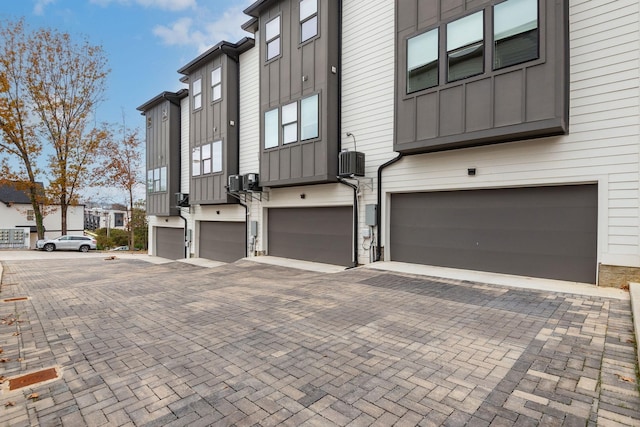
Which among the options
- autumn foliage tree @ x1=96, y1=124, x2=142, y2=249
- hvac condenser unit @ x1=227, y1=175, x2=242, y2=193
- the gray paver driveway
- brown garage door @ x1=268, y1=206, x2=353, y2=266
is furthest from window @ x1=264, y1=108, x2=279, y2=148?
autumn foliage tree @ x1=96, y1=124, x2=142, y2=249

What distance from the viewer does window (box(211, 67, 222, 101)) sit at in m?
13.4

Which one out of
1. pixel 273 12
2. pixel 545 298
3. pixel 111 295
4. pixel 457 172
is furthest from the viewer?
pixel 273 12

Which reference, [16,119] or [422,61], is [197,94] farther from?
[16,119]

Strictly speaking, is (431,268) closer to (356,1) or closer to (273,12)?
(356,1)

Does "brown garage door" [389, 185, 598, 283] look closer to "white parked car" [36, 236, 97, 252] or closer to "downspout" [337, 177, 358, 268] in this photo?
"downspout" [337, 177, 358, 268]

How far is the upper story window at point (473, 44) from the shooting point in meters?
5.88

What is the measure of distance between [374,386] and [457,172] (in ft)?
18.6

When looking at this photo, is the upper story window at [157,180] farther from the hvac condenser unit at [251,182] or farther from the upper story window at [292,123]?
the upper story window at [292,123]

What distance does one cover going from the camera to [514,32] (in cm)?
600

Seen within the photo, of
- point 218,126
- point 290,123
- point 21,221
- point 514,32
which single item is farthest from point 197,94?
point 21,221

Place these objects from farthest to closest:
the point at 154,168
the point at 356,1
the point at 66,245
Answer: the point at 66,245
the point at 154,168
the point at 356,1

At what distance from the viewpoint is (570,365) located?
2.98 metres

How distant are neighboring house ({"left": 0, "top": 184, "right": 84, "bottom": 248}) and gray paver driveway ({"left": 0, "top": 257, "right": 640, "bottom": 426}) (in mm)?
32161

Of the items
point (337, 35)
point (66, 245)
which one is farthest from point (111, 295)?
point (66, 245)
